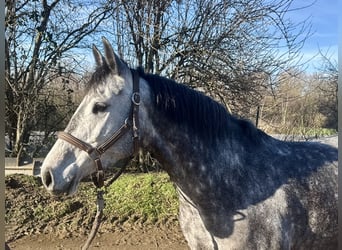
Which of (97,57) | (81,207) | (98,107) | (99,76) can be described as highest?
(97,57)

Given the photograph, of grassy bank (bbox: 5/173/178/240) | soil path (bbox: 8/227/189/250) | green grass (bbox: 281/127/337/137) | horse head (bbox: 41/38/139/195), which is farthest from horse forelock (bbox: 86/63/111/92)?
green grass (bbox: 281/127/337/137)

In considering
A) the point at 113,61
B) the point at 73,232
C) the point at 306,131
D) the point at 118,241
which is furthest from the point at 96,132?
the point at 306,131

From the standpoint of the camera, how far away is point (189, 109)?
1.98 m

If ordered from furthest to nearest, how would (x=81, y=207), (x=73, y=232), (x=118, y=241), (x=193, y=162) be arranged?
(x=81, y=207), (x=73, y=232), (x=118, y=241), (x=193, y=162)

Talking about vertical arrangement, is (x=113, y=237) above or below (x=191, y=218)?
below

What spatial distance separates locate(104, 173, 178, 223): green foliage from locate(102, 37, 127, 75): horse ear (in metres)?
3.60

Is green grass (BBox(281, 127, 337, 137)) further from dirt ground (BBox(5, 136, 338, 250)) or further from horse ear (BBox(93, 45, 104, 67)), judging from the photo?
horse ear (BBox(93, 45, 104, 67))

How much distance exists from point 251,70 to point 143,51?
1.96m

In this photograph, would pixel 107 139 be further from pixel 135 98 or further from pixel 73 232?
pixel 73 232

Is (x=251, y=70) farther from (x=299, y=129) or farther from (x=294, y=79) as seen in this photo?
(x=299, y=129)

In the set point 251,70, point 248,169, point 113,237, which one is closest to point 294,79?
point 251,70

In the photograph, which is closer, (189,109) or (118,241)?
(189,109)

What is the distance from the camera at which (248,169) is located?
2.02 m

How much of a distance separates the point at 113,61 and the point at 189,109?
0.52 m
